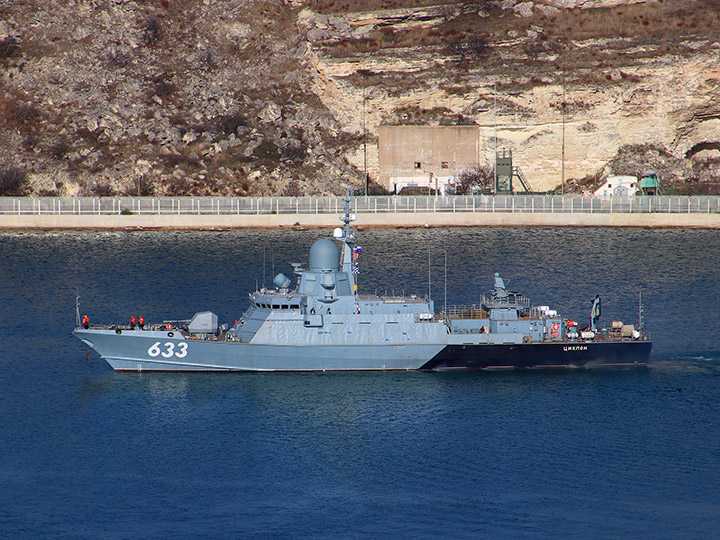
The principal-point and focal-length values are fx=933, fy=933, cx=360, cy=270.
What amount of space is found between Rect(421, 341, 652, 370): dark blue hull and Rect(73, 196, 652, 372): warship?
6 cm

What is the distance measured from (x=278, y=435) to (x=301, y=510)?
7.86 metres

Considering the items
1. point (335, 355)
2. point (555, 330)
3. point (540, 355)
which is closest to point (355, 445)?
point (335, 355)

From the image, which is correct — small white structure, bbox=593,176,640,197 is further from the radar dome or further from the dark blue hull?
the radar dome

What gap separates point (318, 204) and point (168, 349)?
6478cm

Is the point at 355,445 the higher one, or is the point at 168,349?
the point at 168,349

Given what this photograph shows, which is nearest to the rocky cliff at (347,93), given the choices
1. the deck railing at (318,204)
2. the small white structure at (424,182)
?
the small white structure at (424,182)

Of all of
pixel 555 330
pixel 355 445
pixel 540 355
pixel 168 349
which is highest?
pixel 555 330

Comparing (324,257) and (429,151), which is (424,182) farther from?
(324,257)

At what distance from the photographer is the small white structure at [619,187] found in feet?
393

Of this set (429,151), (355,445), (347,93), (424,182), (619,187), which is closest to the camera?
(355,445)

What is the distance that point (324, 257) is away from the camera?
181ft

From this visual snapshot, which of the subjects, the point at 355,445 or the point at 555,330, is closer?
the point at 355,445

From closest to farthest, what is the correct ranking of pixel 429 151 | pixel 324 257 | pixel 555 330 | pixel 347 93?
pixel 324 257, pixel 555 330, pixel 429 151, pixel 347 93

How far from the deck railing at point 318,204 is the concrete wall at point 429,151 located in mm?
12148
